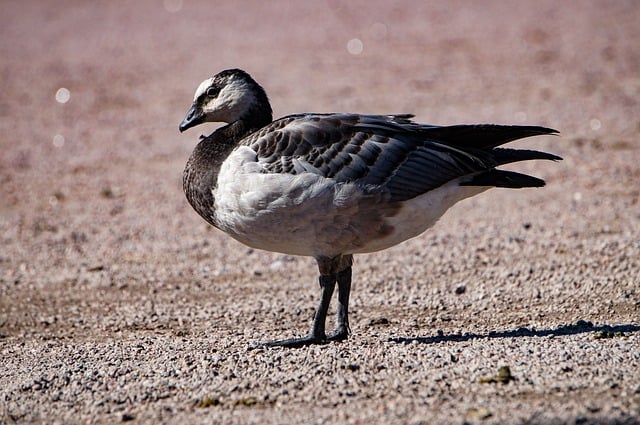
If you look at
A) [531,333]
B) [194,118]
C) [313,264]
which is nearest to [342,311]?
[531,333]

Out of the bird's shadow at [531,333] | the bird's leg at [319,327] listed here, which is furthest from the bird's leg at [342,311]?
the bird's shadow at [531,333]

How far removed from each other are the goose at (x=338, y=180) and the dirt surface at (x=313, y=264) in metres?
0.82

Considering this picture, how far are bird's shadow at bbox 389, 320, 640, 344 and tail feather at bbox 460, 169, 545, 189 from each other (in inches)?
45.4

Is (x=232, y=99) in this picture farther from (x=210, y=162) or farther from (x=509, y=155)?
(x=509, y=155)

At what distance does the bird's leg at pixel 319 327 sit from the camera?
24.4 feet

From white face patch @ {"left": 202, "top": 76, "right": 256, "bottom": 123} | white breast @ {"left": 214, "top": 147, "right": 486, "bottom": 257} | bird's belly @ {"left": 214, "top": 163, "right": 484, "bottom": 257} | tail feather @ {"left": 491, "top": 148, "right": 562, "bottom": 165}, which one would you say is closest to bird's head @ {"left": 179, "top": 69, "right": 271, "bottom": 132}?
white face patch @ {"left": 202, "top": 76, "right": 256, "bottom": 123}

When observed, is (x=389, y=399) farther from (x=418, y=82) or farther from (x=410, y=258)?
(x=418, y=82)

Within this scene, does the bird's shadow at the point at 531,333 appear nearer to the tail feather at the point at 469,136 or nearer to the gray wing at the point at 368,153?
the gray wing at the point at 368,153

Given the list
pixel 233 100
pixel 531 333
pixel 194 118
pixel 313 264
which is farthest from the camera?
pixel 313 264

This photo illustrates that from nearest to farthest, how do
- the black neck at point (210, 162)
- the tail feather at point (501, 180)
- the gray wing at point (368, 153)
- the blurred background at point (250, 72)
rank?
the gray wing at point (368, 153)
the tail feather at point (501, 180)
the black neck at point (210, 162)
the blurred background at point (250, 72)

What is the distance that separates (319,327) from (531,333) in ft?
5.43

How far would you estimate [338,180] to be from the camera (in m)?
7.10

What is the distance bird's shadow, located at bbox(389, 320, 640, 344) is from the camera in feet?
24.2

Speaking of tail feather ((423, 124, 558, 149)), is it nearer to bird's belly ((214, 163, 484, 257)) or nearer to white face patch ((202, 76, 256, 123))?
bird's belly ((214, 163, 484, 257))
